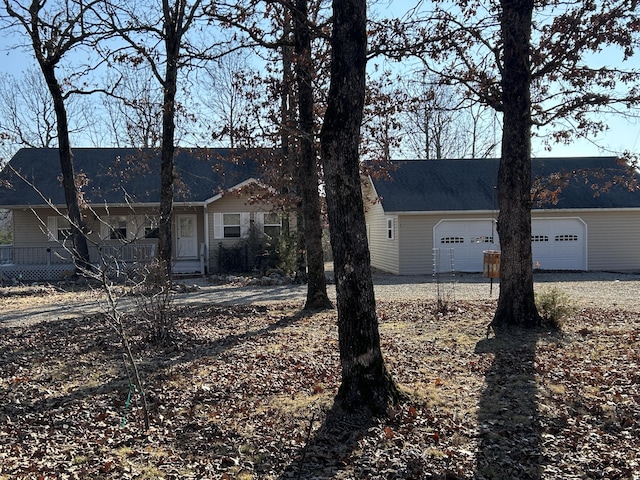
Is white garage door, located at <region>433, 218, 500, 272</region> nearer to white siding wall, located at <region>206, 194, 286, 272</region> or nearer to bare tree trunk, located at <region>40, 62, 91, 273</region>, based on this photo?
white siding wall, located at <region>206, 194, 286, 272</region>

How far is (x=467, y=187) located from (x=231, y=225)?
32.1 feet

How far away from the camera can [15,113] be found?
3206 cm

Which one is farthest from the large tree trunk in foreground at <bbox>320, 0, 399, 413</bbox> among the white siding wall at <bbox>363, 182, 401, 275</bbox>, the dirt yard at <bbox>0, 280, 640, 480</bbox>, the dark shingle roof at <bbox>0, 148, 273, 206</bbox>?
the dark shingle roof at <bbox>0, 148, 273, 206</bbox>

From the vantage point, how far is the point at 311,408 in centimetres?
536

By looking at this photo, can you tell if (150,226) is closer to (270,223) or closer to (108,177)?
(108,177)

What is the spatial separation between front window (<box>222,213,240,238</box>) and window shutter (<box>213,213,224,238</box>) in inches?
6.6

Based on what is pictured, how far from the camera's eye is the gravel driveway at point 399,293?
484 inches

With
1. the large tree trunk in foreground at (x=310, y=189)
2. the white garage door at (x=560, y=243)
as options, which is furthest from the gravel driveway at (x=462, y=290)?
the large tree trunk in foreground at (x=310, y=189)

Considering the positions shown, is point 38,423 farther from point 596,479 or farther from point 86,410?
point 596,479

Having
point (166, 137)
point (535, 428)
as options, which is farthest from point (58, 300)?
point (535, 428)

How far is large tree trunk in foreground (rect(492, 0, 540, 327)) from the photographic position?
8898 millimetres

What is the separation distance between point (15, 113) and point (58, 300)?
74.0 ft

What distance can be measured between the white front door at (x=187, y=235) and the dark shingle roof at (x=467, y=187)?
7763 millimetres

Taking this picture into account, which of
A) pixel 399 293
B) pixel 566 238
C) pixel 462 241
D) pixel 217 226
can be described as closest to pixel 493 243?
pixel 462 241
